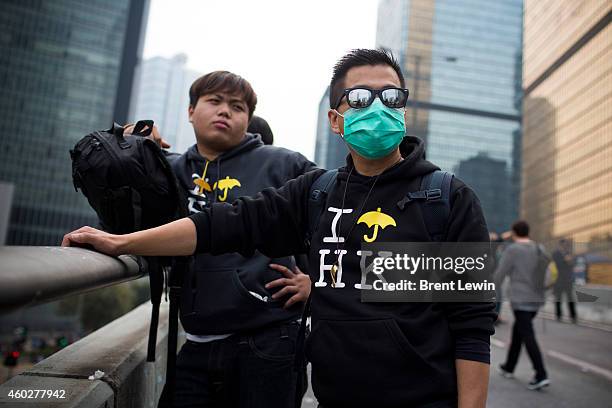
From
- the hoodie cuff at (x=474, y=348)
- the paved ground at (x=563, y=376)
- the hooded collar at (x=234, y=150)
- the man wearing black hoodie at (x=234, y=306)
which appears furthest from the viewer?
the paved ground at (x=563, y=376)

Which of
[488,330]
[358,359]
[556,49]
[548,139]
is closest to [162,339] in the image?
[358,359]

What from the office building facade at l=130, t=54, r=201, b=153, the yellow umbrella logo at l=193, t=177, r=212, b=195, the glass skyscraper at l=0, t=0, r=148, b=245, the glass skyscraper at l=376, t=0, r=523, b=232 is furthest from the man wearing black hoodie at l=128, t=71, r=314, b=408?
the office building facade at l=130, t=54, r=201, b=153

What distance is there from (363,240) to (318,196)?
10.6 inches

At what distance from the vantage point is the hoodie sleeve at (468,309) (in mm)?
Result: 1336

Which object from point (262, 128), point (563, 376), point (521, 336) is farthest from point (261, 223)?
point (563, 376)

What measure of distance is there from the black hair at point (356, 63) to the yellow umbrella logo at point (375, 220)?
0.50 m

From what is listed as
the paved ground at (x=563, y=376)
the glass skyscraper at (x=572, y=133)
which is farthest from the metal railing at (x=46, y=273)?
the glass skyscraper at (x=572, y=133)

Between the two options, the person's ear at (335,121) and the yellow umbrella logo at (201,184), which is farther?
the yellow umbrella logo at (201,184)

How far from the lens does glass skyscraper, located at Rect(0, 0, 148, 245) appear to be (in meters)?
63.5

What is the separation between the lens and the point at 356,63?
175cm

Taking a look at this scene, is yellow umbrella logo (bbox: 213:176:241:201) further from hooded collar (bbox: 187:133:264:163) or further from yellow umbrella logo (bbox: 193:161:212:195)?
hooded collar (bbox: 187:133:264:163)

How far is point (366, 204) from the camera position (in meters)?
1.54

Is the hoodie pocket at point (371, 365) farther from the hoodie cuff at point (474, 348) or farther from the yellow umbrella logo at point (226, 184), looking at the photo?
the yellow umbrella logo at point (226, 184)

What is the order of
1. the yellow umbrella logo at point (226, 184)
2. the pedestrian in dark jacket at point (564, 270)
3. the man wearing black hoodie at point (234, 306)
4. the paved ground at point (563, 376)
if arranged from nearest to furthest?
the man wearing black hoodie at point (234, 306), the yellow umbrella logo at point (226, 184), the paved ground at point (563, 376), the pedestrian in dark jacket at point (564, 270)
